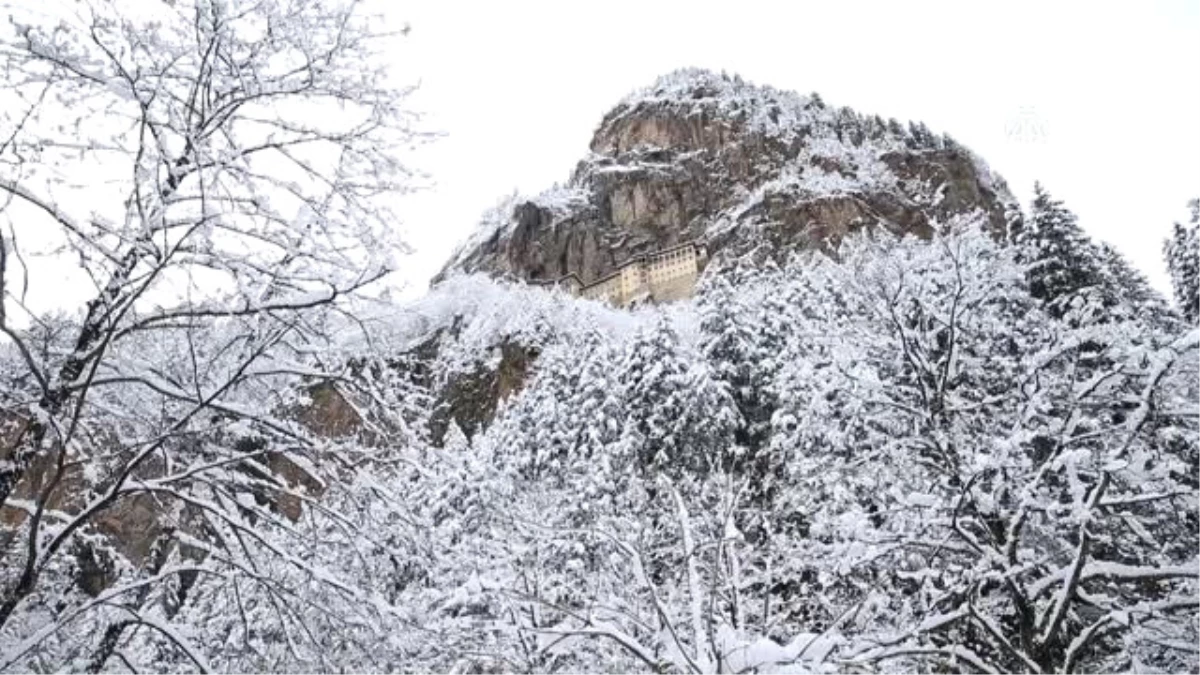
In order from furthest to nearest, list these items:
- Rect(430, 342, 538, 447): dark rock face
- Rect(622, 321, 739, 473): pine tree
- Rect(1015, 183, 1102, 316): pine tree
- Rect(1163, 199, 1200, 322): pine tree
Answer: Rect(430, 342, 538, 447): dark rock face
Rect(1163, 199, 1200, 322): pine tree
Rect(1015, 183, 1102, 316): pine tree
Rect(622, 321, 739, 473): pine tree

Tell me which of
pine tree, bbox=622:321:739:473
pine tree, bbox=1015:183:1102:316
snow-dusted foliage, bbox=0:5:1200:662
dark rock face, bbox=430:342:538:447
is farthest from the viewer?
dark rock face, bbox=430:342:538:447

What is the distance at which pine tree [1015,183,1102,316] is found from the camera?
2245 cm

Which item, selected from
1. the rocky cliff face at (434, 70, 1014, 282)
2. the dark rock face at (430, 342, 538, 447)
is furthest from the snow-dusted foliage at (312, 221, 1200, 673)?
the rocky cliff face at (434, 70, 1014, 282)

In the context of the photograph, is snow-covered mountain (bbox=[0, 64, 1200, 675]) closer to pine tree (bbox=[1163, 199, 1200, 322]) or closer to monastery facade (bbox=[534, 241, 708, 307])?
pine tree (bbox=[1163, 199, 1200, 322])

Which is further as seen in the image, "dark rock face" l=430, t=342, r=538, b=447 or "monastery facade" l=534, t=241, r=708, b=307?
"monastery facade" l=534, t=241, r=708, b=307

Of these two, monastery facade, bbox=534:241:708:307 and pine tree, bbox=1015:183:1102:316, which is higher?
monastery facade, bbox=534:241:708:307

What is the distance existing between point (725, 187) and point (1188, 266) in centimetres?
6635

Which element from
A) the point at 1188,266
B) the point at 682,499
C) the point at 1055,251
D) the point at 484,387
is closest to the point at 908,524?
the point at 682,499

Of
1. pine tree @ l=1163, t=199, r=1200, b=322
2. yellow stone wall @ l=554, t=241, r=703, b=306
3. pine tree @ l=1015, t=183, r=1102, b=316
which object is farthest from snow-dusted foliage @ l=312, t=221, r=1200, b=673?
yellow stone wall @ l=554, t=241, r=703, b=306

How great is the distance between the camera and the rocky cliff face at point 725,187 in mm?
83688

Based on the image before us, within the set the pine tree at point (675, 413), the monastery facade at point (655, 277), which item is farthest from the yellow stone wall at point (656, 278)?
the pine tree at point (675, 413)

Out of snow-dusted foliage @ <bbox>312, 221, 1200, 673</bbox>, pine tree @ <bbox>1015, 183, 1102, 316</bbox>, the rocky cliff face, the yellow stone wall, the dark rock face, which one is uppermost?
the rocky cliff face

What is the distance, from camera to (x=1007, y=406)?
938 centimetres

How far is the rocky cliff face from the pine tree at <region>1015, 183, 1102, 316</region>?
54217 mm
